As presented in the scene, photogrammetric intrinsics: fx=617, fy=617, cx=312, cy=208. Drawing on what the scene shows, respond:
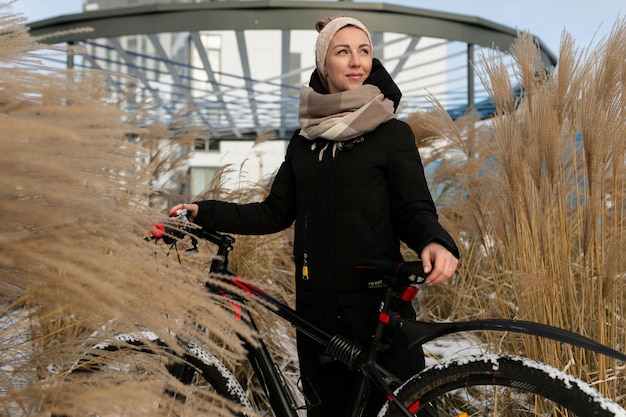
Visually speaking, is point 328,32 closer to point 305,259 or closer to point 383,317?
point 305,259

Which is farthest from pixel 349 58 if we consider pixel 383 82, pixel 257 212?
pixel 257 212

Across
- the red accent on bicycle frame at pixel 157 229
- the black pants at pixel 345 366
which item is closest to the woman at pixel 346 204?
the black pants at pixel 345 366

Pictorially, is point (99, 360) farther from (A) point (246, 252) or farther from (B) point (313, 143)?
(A) point (246, 252)

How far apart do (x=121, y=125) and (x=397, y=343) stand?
3.39ft

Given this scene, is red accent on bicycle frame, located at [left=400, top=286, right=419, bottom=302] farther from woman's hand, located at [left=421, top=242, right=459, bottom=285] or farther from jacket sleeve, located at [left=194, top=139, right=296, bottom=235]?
jacket sleeve, located at [left=194, top=139, right=296, bottom=235]

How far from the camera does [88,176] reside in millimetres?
1006

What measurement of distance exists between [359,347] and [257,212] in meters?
0.61

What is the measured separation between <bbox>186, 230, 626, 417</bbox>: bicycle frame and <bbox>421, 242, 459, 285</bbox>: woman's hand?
86 mm

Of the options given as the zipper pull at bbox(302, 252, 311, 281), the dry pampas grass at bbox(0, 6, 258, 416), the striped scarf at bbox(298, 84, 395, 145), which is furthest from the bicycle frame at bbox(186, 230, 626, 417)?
the striped scarf at bbox(298, 84, 395, 145)

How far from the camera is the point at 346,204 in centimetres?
181

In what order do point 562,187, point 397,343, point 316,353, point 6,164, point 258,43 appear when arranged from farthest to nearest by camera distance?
point 258,43 → point 562,187 → point 316,353 → point 397,343 → point 6,164

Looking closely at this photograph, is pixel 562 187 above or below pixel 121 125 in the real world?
below

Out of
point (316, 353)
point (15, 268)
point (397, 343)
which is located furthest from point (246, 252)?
point (15, 268)

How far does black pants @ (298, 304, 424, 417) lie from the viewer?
5.81 feet
